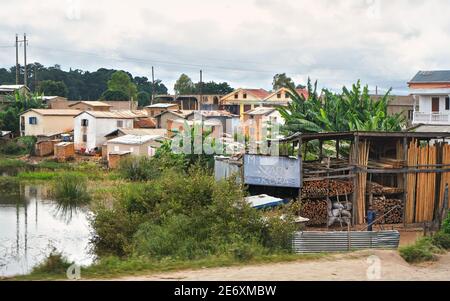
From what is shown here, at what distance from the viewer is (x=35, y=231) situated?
18891mm

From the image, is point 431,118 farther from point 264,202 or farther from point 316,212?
point 264,202

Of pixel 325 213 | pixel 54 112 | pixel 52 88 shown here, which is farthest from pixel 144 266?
pixel 52 88

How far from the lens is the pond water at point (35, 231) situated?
14391 millimetres

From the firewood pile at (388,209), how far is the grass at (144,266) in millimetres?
6709

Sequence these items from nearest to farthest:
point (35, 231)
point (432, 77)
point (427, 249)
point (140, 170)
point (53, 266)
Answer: point (53, 266) → point (427, 249) → point (35, 231) → point (432, 77) → point (140, 170)

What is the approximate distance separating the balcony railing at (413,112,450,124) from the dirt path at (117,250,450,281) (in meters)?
14.4

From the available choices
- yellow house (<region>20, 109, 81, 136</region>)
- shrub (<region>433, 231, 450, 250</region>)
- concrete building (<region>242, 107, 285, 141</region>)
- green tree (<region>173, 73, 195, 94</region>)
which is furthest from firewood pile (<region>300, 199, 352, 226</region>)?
green tree (<region>173, 73, 195, 94</region>)

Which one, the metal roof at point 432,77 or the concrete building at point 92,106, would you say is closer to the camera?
the metal roof at point 432,77

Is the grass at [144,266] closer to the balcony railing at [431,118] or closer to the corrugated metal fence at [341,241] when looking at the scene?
the corrugated metal fence at [341,241]

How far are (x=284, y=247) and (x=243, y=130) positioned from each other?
27.8 metres

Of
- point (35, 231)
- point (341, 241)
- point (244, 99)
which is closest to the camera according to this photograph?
point (341, 241)

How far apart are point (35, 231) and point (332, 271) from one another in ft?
38.9

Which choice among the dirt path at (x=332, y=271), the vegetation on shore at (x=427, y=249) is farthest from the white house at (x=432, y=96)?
the dirt path at (x=332, y=271)
